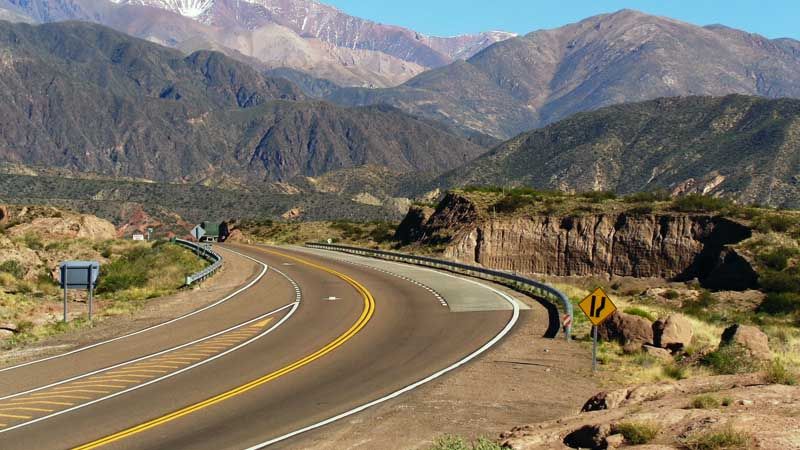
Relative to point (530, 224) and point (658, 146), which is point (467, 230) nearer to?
point (530, 224)

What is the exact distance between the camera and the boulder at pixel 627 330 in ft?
63.6

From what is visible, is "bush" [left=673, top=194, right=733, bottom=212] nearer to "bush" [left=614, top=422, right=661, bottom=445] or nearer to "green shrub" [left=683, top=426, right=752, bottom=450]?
"bush" [left=614, top=422, right=661, bottom=445]

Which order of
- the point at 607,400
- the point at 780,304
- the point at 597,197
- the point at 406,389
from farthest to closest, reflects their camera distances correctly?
the point at 597,197 → the point at 780,304 → the point at 406,389 → the point at 607,400

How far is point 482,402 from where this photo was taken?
1502 centimetres

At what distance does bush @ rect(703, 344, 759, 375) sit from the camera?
16297 mm

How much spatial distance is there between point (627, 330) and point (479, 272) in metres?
19.2

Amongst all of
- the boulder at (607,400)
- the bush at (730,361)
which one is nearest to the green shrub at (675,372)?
the bush at (730,361)

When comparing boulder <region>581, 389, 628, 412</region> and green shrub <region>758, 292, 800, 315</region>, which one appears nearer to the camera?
boulder <region>581, 389, 628, 412</region>

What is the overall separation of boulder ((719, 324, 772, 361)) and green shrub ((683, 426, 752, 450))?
8500 mm

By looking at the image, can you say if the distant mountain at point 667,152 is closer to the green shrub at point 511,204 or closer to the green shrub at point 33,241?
the green shrub at point 511,204

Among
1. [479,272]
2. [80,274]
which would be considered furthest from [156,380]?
[479,272]

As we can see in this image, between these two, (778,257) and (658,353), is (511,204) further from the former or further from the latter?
(658,353)

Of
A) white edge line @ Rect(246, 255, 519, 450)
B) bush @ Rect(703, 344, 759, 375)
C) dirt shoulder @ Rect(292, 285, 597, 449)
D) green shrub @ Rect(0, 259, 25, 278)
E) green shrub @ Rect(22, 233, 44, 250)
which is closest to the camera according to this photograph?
dirt shoulder @ Rect(292, 285, 597, 449)

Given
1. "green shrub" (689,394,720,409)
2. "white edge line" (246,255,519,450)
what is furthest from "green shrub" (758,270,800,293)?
"green shrub" (689,394,720,409)
